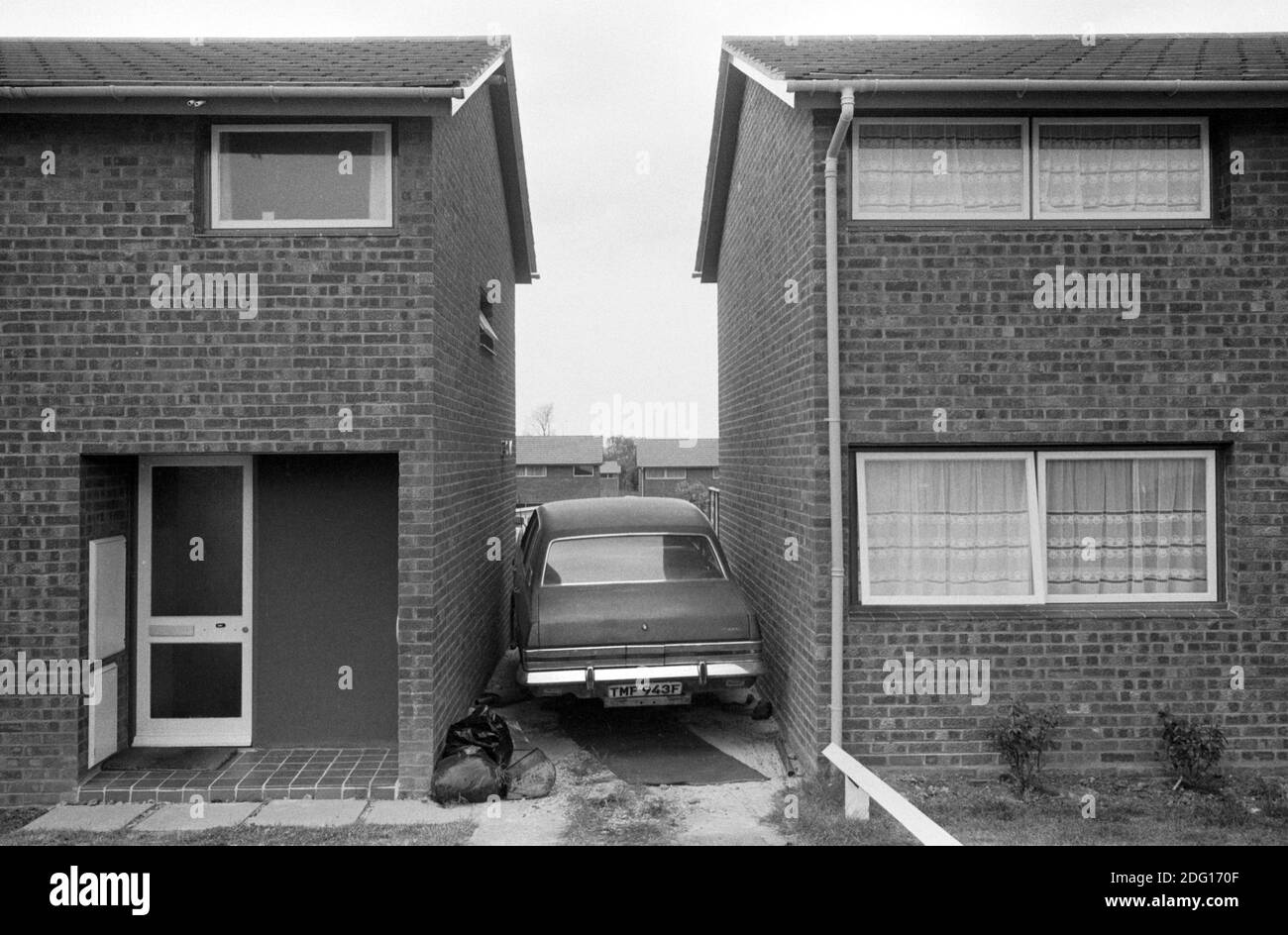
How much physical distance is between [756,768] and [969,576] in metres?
2.18

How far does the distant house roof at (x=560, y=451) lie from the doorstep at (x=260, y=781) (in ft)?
Result: 145

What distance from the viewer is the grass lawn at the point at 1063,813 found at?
17.5 ft

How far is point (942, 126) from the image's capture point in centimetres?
657

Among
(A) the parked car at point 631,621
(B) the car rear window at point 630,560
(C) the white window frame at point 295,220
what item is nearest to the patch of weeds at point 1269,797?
(A) the parked car at point 631,621

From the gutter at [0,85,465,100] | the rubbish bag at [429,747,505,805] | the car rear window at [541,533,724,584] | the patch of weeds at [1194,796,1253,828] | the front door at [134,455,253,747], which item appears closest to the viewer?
the patch of weeds at [1194,796,1253,828]

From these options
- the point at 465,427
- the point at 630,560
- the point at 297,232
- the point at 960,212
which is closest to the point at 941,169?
the point at 960,212

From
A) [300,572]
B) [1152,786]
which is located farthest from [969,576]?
[300,572]

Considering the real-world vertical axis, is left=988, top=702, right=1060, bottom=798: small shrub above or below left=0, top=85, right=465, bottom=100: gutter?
below

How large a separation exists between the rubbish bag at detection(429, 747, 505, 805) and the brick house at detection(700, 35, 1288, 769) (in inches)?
90.1

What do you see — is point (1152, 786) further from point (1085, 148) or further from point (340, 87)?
point (340, 87)

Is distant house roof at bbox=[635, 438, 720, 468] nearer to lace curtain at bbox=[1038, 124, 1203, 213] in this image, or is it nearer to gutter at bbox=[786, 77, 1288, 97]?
lace curtain at bbox=[1038, 124, 1203, 213]

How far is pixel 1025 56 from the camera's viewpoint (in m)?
7.07

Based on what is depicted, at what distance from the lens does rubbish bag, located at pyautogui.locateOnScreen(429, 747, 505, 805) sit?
19.8 ft

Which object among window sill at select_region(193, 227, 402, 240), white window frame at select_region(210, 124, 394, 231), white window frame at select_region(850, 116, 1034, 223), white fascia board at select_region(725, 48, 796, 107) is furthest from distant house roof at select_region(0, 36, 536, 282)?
white window frame at select_region(850, 116, 1034, 223)
